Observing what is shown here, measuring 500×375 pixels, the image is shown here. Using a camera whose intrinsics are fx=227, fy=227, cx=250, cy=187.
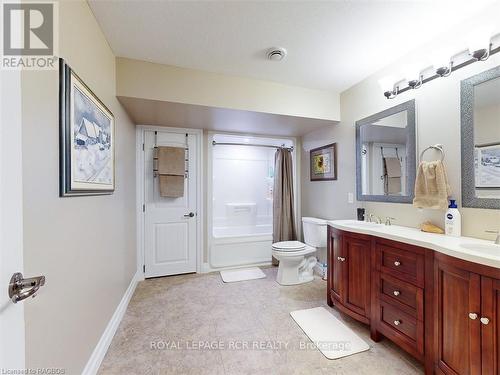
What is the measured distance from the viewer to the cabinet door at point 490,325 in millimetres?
1030

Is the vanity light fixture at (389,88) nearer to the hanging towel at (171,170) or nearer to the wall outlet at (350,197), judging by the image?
the wall outlet at (350,197)

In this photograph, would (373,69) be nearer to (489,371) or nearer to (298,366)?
(489,371)

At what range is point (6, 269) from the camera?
1.86 ft

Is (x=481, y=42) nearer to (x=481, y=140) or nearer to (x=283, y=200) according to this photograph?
(x=481, y=140)

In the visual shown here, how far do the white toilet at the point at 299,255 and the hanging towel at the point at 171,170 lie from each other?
145 cm

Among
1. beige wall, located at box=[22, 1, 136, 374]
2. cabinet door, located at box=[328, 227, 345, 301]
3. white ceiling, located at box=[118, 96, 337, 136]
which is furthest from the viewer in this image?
white ceiling, located at box=[118, 96, 337, 136]

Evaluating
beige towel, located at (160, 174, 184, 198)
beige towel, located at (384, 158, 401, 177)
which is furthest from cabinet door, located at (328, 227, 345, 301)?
beige towel, located at (160, 174, 184, 198)

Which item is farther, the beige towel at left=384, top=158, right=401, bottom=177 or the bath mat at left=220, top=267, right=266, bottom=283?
the bath mat at left=220, top=267, right=266, bottom=283

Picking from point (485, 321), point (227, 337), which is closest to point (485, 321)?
point (485, 321)

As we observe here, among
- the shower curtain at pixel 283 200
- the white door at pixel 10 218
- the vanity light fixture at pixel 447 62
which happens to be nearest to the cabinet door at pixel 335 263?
the shower curtain at pixel 283 200

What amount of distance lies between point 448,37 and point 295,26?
1.12 m

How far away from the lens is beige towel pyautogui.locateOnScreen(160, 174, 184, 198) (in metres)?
2.92

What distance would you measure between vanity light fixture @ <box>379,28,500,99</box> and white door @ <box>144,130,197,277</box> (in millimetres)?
2300

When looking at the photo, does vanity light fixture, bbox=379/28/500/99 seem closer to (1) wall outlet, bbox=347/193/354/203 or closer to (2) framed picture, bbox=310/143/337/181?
(2) framed picture, bbox=310/143/337/181
